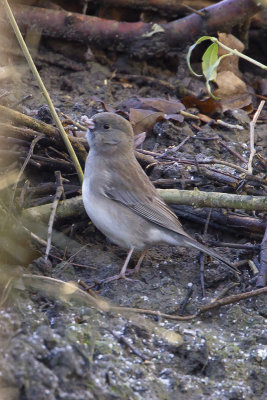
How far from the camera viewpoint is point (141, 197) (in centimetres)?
445

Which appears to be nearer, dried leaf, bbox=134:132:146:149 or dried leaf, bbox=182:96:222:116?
dried leaf, bbox=134:132:146:149

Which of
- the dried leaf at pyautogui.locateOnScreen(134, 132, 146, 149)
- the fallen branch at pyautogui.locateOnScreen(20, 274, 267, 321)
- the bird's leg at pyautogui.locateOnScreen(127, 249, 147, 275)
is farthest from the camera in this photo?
the dried leaf at pyautogui.locateOnScreen(134, 132, 146, 149)

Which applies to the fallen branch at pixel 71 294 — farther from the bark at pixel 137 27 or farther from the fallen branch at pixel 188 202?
the bark at pixel 137 27

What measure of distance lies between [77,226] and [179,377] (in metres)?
1.55

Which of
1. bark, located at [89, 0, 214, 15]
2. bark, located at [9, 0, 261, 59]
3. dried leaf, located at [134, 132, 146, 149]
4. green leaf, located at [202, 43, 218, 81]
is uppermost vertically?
green leaf, located at [202, 43, 218, 81]

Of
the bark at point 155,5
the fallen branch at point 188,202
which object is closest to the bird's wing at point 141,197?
the fallen branch at point 188,202

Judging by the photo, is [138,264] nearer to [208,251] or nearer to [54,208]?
[208,251]

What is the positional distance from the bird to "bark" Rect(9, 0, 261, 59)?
6.04 ft

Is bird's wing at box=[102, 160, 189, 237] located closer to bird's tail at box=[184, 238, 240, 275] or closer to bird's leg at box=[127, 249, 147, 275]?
bird's tail at box=[184, 238, 240, 275]

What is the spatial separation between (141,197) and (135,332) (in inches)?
45.0

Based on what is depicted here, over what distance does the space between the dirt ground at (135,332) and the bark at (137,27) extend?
146 centimetres

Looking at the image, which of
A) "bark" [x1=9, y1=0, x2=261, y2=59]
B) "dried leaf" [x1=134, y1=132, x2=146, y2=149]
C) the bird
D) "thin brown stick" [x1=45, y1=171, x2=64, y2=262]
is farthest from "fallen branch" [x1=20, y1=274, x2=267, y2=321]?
"bark" [x1=9, y1=0, x2=261, y2=59]

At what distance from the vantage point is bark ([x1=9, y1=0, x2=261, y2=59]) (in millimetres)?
6215

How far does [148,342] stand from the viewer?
3.50 meters
